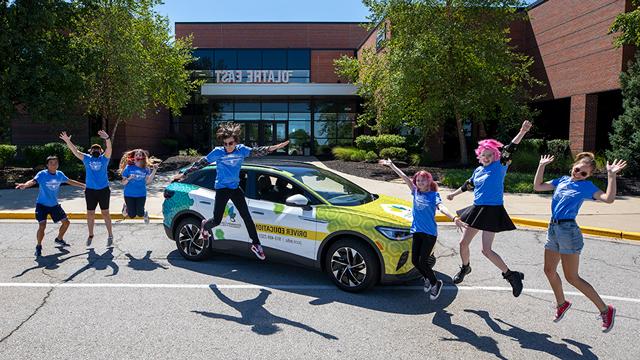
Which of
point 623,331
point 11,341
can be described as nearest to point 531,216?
point 623,331

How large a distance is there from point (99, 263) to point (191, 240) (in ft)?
4.49

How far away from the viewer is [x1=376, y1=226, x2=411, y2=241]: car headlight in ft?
16.9

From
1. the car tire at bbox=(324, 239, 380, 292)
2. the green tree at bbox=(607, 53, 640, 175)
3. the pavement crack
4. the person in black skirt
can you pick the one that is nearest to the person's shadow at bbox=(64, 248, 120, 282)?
the pavement crack

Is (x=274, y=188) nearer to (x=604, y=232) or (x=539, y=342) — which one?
(x=539, y=342)

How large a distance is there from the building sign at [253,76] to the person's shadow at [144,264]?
1199 inches

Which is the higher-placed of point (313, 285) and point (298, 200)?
point (298, 200)

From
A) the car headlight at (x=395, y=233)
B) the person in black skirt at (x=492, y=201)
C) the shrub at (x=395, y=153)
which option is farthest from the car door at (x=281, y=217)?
the shrub at (x=395, y=153)

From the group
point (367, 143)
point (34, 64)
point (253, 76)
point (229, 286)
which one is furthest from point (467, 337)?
point (253, 76)

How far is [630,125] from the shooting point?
56.3 ft

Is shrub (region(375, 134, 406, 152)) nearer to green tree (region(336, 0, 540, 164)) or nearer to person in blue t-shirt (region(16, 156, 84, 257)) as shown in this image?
green tree (region(336, 0, 540, 164))

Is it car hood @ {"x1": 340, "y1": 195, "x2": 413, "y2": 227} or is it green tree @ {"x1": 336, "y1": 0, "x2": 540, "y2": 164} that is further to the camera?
green tree @ {"x1": 336, "y1": 0, "x2": 540, "y2": 164}

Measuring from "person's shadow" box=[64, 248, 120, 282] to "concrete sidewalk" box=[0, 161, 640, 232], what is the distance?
326 centimetres

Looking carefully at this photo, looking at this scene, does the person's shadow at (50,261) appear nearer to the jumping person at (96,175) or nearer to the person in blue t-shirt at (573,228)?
the jumping person at (96,175)

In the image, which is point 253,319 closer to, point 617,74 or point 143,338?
point 143,338
